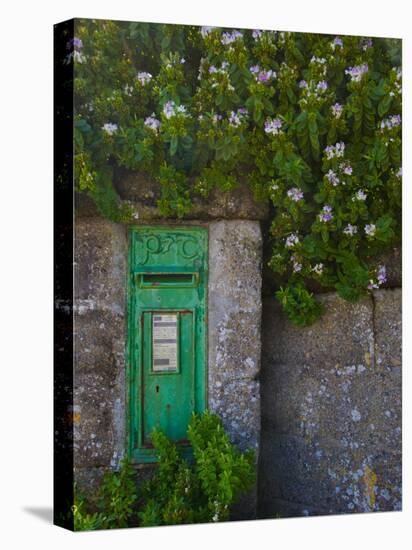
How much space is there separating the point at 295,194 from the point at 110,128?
1091mm

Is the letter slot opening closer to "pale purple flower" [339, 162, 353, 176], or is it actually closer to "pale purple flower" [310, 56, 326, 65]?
"pale purple flower" [339, 162, 353, 176]

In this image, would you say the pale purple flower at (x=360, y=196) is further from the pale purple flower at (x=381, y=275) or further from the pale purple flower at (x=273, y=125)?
the pale purple flower at (x=273, y=125)

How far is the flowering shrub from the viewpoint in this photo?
5.82 meters

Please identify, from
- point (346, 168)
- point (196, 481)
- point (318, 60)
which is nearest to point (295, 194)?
point (346, 168)

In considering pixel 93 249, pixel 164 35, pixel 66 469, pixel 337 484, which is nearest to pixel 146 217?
pixel 93 249

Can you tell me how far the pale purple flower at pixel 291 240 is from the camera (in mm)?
6316

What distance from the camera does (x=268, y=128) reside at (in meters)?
6.14

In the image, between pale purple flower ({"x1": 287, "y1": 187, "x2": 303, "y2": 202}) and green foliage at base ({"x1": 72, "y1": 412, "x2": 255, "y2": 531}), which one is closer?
green foliage at base ({"x1": 72, "y1": 412, "x2": 255, "y2": 531})

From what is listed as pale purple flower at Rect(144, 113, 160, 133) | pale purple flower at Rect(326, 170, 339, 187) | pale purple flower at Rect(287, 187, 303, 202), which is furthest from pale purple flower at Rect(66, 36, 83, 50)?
pale purple flower at Rect(326, 170, 339, 187)

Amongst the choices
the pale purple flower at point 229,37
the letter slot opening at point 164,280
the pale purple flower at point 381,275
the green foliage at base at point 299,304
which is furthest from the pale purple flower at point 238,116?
the pale purple flower at point 381,275

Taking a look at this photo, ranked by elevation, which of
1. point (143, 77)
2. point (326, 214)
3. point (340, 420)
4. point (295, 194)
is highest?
point (143, 77)

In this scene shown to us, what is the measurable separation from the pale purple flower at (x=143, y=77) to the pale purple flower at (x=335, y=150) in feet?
3.42

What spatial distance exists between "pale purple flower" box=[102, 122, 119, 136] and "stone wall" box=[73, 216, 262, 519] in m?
0.45

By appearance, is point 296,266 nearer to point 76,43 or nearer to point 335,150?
point 335,150
